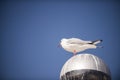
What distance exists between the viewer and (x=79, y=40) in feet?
13.1

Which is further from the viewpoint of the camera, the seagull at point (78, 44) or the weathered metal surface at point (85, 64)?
the seagull at point (78, 44)

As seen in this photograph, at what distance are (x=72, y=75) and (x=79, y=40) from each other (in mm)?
902

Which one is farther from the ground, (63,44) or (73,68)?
(63,44)

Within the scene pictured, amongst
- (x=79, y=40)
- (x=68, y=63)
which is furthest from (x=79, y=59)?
(x=79, y=40)

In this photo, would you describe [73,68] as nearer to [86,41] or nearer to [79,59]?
[79,59]

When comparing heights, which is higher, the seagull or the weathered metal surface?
the seagull

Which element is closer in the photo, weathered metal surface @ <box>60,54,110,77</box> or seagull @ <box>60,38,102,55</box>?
weathered metal surface @ <box>60,54,110,77</box>

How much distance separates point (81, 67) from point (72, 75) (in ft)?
0.37

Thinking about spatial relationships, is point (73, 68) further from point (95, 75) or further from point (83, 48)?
point (83, 48)

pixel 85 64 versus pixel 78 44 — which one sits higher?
pixel 78 44

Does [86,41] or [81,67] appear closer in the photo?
[81,67]

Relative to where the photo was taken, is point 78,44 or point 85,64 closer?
point 85,64

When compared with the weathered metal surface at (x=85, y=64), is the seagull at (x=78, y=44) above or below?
above

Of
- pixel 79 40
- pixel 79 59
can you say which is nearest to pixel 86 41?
pixel 79 40
